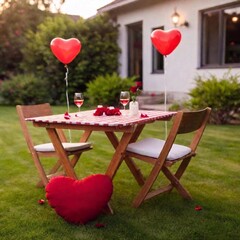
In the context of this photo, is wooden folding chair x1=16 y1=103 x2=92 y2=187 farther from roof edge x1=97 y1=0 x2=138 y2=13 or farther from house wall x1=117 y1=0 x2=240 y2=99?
roof edge x1=97 y1=0 x2=138 y2=13

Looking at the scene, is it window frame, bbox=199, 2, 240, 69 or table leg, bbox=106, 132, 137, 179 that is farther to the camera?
window frame, bbox=199, 2, 240, 69

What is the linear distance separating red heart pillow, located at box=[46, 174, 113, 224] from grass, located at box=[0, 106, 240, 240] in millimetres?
86

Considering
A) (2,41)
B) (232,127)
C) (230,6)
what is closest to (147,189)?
(232,127)

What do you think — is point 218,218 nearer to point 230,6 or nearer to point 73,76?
point 230,6

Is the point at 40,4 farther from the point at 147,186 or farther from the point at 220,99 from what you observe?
the point at 147,186

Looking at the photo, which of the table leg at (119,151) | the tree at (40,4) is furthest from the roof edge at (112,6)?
the table leg at (119,151)

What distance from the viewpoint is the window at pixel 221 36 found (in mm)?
9719

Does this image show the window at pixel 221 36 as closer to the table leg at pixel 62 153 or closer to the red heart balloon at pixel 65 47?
the red heart balloon at pixel 65 47

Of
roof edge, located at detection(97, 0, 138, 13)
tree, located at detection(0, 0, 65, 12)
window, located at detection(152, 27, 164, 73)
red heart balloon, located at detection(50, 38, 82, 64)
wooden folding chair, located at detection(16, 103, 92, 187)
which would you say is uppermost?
tree, located at detection(0, 0, 65, 12)

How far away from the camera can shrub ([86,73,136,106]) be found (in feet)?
34.6

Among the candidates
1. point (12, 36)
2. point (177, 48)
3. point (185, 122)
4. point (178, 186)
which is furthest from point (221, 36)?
point (12, 36)

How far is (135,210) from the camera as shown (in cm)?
323

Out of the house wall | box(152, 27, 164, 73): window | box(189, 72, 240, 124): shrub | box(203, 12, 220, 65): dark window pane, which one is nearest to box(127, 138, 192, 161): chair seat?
box(189, 72, 240, 124): shrub

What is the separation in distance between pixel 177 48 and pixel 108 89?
2.45 m
